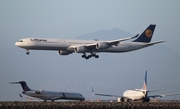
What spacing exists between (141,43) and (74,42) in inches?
626

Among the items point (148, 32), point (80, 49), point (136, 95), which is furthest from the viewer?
point (148, 32)

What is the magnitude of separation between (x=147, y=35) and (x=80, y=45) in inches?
753

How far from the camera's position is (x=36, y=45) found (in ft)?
243

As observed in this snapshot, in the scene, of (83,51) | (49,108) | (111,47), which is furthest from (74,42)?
(49,108)

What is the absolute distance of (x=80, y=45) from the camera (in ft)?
262

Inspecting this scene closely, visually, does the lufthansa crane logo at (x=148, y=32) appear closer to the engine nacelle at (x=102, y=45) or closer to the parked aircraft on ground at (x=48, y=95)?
the engine nacelle at (x=102, y=45)

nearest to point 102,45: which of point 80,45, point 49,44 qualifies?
point 80,45

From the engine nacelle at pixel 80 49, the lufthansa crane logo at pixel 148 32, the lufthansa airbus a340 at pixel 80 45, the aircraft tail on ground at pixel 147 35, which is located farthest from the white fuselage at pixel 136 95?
the lufthansa crane logo at pixel 148 32

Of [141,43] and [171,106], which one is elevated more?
[141,43]

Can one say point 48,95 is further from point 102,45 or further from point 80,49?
point 102,45

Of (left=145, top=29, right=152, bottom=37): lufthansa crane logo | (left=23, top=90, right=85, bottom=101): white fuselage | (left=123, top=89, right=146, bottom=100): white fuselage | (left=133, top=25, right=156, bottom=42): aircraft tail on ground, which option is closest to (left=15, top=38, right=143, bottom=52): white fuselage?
(left=123, top=89, right=146, bottom=100): white fuselage

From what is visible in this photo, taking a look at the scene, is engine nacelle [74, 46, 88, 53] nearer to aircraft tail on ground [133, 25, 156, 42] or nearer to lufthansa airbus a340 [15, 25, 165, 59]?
lufthansa airbus a340 [15, 25, 165, 59]

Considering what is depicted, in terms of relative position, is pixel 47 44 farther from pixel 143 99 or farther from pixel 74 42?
pixel 143 99

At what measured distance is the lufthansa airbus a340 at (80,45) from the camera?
74500mm
